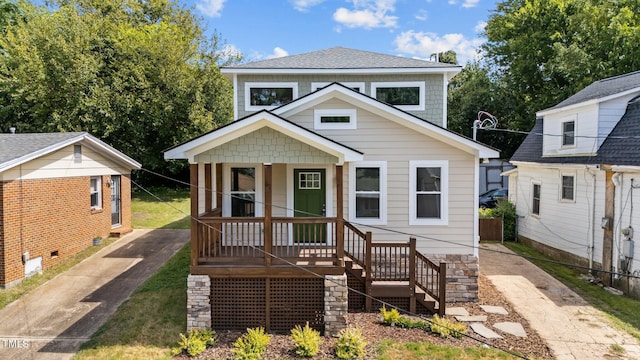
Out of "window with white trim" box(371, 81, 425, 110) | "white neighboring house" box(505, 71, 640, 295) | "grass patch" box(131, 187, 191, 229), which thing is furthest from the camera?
"grass patch" box(131, 187, 191, 229)

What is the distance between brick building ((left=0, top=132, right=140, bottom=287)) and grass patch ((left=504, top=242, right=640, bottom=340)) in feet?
48.2

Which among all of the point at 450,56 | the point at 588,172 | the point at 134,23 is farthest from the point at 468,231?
the point at 450,56

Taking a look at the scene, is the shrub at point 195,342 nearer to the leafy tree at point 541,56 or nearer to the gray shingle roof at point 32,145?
the gray shingle roof at point 32,145

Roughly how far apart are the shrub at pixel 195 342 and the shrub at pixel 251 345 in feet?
1.76

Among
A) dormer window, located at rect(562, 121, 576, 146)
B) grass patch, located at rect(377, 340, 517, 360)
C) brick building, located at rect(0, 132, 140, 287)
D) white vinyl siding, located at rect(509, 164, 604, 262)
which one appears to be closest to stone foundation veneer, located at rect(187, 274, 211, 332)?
grass patch, located at rect(377, 340, 517, 360)

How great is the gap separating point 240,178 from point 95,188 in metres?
7.07

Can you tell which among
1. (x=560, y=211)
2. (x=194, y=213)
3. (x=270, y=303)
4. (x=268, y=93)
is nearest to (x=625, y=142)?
(x=560, y=211)

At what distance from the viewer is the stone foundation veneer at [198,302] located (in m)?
7.68

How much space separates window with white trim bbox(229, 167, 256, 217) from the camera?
391 inches

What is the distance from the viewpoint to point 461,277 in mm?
9547

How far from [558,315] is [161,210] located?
18096 millimetres

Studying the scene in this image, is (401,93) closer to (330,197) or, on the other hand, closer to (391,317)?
(330,197)

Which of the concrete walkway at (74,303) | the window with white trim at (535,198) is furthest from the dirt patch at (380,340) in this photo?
the window with white trim at (535,198)

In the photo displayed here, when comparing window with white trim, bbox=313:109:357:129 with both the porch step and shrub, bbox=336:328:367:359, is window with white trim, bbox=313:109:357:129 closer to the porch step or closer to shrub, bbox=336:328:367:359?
the porch step
